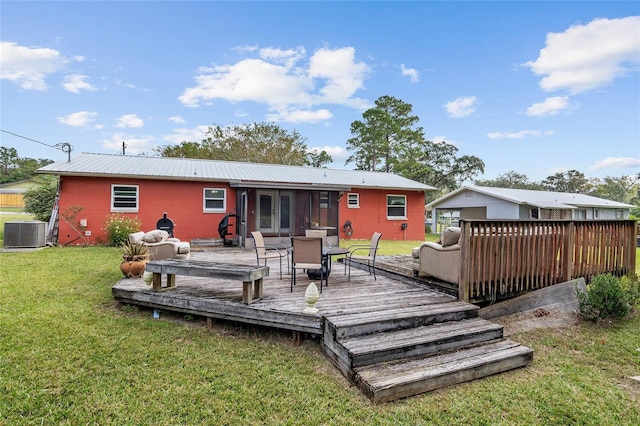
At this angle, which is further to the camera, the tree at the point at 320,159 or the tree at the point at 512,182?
the tree at the point at 512,182

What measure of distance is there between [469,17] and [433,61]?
3.36 meters

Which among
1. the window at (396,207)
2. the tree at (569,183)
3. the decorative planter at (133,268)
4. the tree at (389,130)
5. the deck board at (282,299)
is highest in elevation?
the tree at (389,130)

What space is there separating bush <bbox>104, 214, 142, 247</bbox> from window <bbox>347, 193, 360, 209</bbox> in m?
8.80

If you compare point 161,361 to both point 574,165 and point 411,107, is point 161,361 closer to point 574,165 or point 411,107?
point 411,107

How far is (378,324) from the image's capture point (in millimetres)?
3223

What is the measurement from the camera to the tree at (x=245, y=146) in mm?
25984

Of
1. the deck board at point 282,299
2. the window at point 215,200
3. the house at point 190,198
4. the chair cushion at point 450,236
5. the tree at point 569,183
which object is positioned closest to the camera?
the deck board at point 282,299

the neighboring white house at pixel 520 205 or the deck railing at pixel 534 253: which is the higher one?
the neighboring white house at pixel 520 205

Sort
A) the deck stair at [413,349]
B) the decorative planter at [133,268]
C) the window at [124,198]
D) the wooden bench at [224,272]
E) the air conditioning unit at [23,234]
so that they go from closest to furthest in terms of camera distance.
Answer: the deck stair at [413,349]
the wooden bench at [224,272]
the decorative planter at [133,268]
the air conditioning unit at [23,234]
the window at [124,198]

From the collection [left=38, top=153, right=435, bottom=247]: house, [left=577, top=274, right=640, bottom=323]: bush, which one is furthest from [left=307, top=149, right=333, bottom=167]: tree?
[left=577, top=274, right=640, bottom=323]: bush

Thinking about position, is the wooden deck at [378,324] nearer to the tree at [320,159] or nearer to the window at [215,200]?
the window at [215,200]

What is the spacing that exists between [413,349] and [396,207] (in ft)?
43.5

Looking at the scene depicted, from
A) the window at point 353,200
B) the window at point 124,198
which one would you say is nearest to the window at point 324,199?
the window at point 353,200

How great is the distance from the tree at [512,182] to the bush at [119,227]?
48.0 metres
